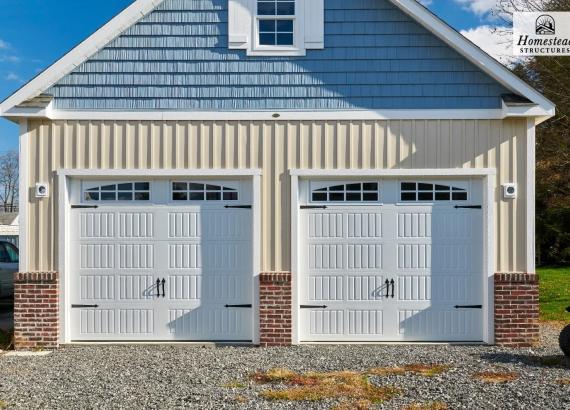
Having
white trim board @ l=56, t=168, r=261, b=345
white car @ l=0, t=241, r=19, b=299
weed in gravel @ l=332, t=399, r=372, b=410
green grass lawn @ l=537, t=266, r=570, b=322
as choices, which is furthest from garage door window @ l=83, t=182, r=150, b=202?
green grass lawn @ l=537, t=266, r=570, b=322

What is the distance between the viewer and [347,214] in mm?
9289

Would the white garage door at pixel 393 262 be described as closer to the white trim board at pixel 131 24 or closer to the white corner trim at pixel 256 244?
the white corner trim at pixel 256 244

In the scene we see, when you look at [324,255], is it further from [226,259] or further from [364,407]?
[364,407]

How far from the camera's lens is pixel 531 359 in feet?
26.0

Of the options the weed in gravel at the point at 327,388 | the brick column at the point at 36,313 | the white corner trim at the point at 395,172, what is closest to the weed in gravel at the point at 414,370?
the weed in gravel at the point at 327,388

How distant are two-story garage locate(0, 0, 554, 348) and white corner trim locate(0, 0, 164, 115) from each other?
0.03 meters

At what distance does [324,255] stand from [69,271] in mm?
3907

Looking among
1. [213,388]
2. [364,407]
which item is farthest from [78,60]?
[364,407]

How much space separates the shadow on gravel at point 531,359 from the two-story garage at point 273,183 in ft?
2.78

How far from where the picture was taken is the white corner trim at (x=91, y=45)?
9094 millimetres

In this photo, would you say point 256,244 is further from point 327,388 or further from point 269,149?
point 327,388

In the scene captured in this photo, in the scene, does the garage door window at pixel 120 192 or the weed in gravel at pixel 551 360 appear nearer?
the weed in gravel at pixel 551 360

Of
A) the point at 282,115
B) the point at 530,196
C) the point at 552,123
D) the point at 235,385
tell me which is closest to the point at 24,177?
the point at 282,115

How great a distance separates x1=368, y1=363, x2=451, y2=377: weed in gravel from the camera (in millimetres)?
7193
